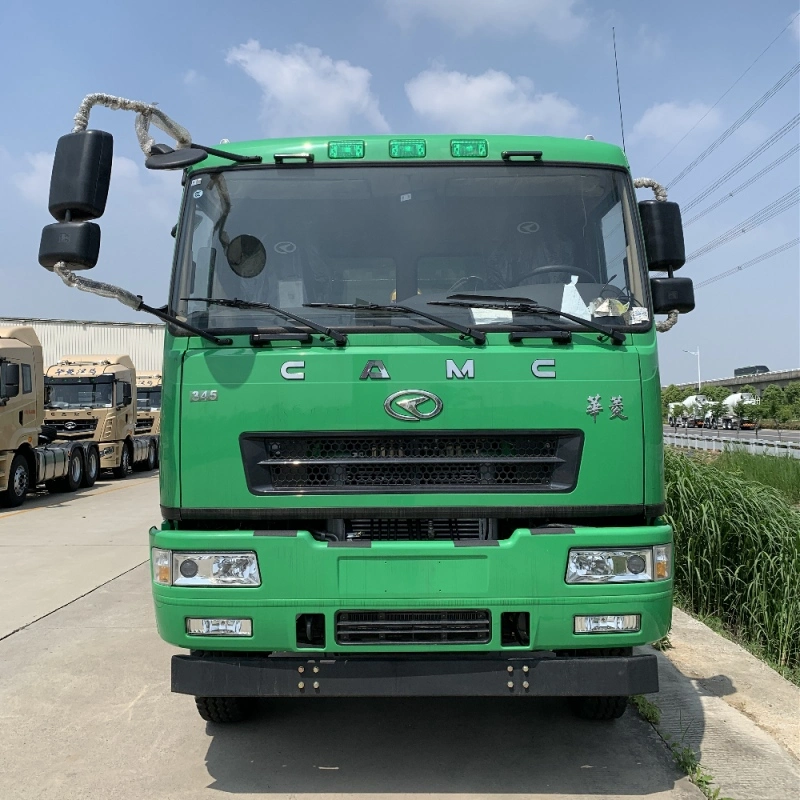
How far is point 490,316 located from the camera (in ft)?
11.6

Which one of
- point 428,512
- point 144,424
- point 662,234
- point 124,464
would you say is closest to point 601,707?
point 428,512

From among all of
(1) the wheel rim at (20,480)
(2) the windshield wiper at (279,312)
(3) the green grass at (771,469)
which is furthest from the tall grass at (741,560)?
(1) the wheel rim at (20,480)

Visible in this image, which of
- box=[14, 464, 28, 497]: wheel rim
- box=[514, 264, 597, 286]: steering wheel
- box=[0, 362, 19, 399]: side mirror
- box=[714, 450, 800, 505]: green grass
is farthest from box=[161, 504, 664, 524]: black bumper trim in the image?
box=[14, 464, 28, 497]: wheel rim

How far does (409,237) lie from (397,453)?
98cm

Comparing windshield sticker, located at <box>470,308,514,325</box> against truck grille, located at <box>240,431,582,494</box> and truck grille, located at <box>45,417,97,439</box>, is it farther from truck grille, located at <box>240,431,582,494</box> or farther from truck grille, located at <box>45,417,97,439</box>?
truck grille, located at <box>45,417,97,439</box>

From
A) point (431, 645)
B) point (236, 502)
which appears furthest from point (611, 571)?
point (236, 502)

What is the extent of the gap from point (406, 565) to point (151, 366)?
35.3m

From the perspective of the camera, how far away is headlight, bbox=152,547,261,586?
3.34 metres

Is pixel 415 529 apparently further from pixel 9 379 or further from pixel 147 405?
pixel 147 405

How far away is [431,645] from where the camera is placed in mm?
3309

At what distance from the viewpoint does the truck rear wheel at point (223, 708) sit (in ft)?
13.2

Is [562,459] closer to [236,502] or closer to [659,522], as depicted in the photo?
[659,522]

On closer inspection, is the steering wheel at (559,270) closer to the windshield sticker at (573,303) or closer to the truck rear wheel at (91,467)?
the windshield sticker at (573,303)

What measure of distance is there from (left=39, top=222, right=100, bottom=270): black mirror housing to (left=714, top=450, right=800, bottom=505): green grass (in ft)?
33.2
